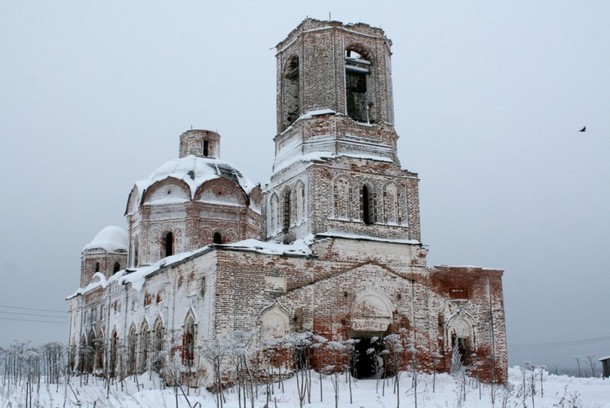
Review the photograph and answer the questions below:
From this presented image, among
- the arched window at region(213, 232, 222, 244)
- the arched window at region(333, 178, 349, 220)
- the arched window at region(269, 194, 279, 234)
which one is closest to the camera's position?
the arched window at region(333, 178, 349, 220)

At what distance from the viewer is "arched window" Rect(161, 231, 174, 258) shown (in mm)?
26763

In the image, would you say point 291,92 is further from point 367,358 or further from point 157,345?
point 157,345

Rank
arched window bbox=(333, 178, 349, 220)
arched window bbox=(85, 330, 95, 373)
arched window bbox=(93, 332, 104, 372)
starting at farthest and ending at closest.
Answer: arched window bbox=(85, 330, 95, 373) → arched window bbox=(93, 332, 104, 372) → arched window bbox=(333, 178, 349, 220)

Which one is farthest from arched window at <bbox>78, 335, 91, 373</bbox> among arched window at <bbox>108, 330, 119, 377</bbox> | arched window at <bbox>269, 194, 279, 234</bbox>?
arched window at <bbox>269, 194, 279, 234</bbox>

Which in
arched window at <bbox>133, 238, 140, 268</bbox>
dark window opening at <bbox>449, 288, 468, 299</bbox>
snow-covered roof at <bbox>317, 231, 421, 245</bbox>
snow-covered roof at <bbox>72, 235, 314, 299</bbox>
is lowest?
dark window opening at <bbox>449, 288, 468, 299</bbox>

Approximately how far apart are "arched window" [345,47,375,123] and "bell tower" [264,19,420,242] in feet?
0.12

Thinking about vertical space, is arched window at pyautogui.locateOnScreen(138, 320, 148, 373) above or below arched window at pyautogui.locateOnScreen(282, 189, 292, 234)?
below

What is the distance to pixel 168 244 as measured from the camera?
88.5 ft

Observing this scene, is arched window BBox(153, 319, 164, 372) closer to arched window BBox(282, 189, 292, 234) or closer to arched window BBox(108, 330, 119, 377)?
arched window BBox(108, 330, 119, 377)

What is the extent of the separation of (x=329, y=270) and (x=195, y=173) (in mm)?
8887

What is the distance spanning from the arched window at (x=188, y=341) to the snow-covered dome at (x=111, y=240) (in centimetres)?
1289

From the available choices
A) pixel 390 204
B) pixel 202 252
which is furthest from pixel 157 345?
pixel 390 204

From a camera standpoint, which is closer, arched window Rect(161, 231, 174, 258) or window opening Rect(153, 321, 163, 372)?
window opening Rect(153, 321, 163, 372)

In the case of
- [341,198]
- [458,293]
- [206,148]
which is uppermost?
[206,148]
